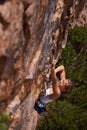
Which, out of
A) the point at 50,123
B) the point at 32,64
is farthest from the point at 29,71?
the point at 50,123

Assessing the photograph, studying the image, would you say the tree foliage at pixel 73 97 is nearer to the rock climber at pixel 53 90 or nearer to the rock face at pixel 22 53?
the rock face at pixel 22 53

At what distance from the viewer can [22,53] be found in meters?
6.14

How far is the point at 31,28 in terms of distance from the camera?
5.97 m

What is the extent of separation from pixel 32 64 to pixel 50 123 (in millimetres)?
5507

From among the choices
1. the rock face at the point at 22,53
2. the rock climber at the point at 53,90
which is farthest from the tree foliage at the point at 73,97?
the rock climber at the point at 53,90

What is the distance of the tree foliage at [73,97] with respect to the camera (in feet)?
40.0

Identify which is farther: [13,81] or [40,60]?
[40,60]

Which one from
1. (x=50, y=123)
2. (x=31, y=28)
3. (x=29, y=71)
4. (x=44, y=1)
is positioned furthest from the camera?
(x=50, y=123)

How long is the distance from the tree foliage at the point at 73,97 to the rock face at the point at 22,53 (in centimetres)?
349

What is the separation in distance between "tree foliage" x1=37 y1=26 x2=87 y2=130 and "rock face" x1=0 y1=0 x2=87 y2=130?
3489 millimetres

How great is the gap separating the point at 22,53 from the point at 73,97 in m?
7.90

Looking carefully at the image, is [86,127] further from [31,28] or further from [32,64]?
[31,28]

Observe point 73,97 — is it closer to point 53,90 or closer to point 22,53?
point 53,90

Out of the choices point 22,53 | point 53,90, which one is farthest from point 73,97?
point 22,53
